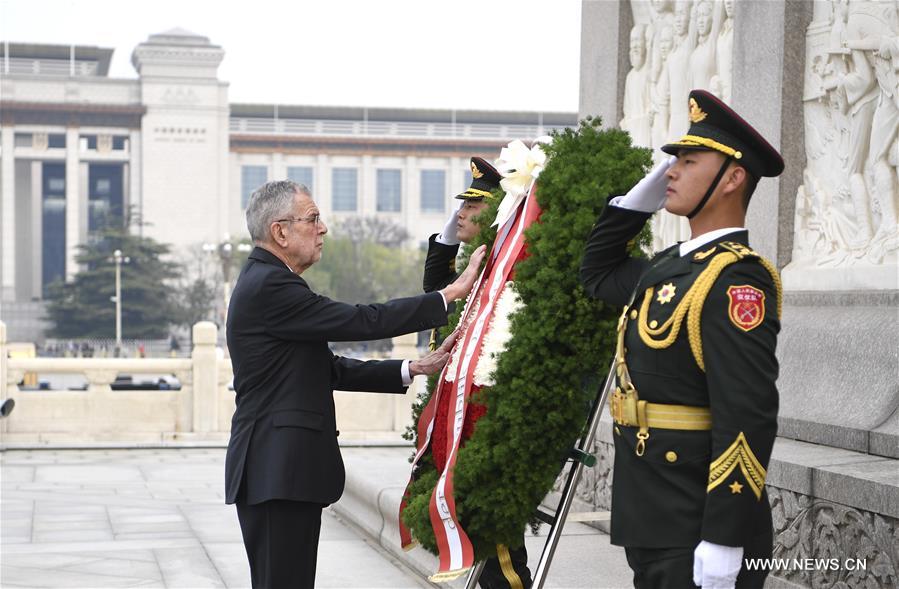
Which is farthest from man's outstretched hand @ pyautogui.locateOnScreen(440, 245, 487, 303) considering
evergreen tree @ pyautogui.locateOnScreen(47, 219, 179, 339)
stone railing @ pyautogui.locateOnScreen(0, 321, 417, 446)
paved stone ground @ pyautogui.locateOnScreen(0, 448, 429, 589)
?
evergreen tree @ pyautogui.locateOnScreen(47, 219, 179, 339)

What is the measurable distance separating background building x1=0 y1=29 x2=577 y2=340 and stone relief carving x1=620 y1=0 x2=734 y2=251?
55.8 metres

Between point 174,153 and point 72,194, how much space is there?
6.54m

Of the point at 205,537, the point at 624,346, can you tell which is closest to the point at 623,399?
the point at 624,346

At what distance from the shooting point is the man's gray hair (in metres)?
3.12

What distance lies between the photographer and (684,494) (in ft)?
7.40

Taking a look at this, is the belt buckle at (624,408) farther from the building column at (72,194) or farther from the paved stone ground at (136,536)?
the building column at (72,194)

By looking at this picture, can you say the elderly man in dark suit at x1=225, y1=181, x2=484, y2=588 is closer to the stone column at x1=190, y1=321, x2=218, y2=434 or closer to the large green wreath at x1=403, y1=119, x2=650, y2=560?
the large green wreath at x1=403, y1=119, x2=650, y2=560

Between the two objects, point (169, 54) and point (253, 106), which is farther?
point (253, 106)

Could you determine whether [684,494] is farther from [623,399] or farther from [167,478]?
[167,478]

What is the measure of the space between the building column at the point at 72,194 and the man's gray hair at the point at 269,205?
65.3 meters

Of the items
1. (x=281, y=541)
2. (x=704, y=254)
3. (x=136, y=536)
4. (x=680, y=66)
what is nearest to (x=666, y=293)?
(x=704, y=254)

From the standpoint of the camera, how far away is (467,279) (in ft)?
10.0

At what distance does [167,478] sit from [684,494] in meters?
7.78

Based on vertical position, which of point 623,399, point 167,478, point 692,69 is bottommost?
point 167,478
